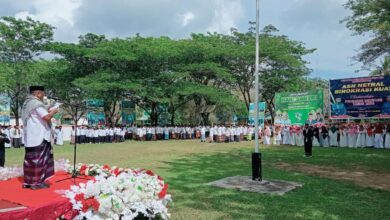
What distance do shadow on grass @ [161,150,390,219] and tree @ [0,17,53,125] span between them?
25.4 m

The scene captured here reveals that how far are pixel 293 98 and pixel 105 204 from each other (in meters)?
21.3

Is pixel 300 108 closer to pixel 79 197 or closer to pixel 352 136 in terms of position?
pixel 352 136

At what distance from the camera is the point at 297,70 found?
35.8 meters

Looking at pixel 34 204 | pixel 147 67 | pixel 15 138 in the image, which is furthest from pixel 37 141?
pixel 147 67

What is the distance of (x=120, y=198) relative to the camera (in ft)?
15.8

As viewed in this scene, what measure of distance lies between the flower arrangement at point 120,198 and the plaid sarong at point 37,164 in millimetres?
1283

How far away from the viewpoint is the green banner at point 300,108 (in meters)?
23.1

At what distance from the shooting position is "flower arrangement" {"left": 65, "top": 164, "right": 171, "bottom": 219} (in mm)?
4648

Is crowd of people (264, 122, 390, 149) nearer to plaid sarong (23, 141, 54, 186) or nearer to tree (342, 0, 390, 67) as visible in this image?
tree (342, 0, 390, 67)

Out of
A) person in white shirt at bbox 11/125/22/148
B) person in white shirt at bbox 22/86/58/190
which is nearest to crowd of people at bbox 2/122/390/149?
person in white shirt at bbox 11/125/22/148

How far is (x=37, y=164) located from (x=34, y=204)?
138 centimetres

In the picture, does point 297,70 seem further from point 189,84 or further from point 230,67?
point 189,84

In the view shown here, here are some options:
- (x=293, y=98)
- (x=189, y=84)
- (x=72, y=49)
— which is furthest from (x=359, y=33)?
(x=72, y=49)

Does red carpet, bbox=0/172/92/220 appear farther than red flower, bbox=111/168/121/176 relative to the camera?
No
